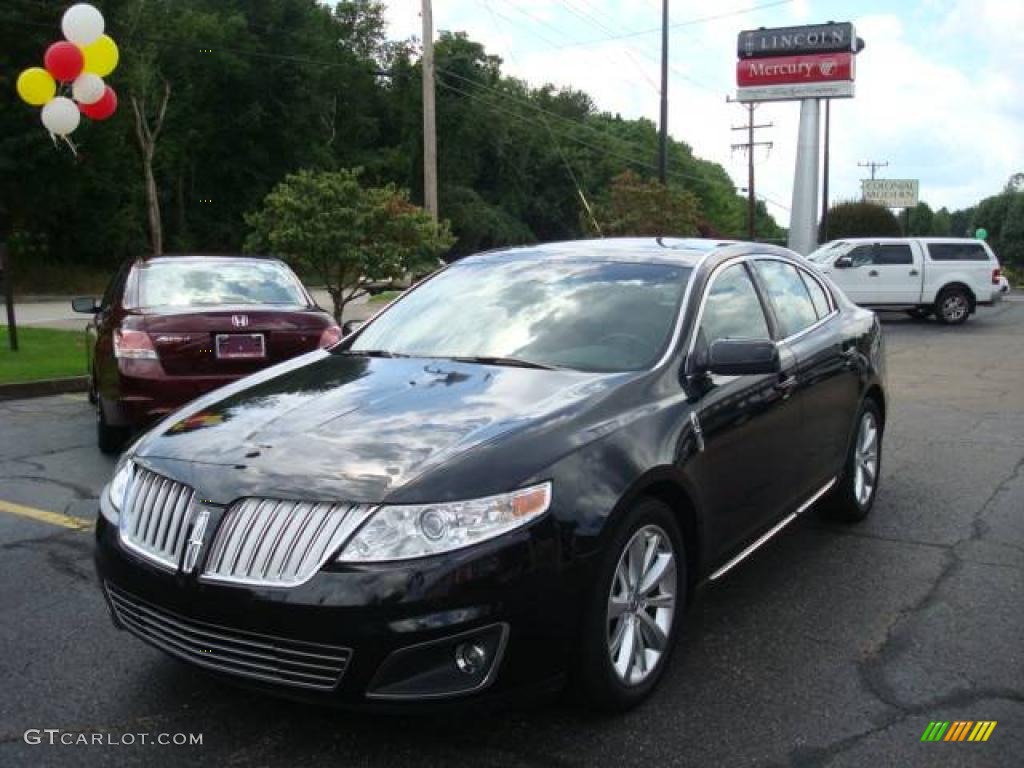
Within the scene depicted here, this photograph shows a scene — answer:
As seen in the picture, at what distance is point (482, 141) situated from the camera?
6356cm

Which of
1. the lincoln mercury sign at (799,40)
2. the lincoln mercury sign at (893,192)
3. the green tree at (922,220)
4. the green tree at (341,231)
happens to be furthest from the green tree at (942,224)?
the green tree at (341,231)

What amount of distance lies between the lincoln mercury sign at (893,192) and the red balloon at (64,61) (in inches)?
3084

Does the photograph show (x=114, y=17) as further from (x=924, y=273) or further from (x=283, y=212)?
(x=924, y=273)

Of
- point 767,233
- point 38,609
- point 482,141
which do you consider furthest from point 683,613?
point 767,233

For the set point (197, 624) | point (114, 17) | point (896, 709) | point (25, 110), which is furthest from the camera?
point (114, 17)

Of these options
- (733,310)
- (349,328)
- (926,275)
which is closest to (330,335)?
(349,328)

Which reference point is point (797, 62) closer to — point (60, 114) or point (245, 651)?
point (60, 114)

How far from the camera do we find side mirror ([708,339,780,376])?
364 cm

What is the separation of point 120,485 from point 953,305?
2198 centimetres

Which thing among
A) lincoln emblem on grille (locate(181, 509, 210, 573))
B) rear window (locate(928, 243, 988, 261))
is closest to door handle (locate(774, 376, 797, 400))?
lincoln emblem on grille (locate(181, 509, 210, 573))

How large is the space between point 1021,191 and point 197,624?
102969mm

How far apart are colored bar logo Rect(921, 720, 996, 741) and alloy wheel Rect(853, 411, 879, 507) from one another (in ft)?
7.60

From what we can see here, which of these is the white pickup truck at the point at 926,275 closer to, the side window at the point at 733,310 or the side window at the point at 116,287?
the side window at the point at 116,287

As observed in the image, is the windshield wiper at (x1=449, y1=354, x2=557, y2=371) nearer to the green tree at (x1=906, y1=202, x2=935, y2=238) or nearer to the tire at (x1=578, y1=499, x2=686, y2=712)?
the tire at (x1=578, y1=499, x2=686, y2=712)
